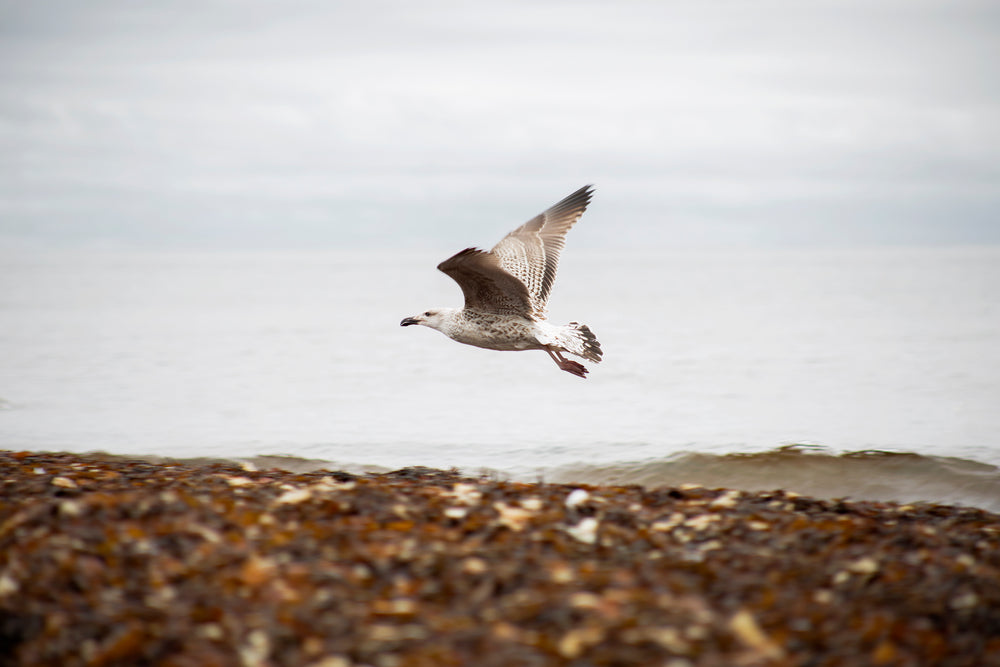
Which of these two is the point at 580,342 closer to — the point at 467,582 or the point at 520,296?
the point at 520,296

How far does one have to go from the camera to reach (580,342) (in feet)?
36.3

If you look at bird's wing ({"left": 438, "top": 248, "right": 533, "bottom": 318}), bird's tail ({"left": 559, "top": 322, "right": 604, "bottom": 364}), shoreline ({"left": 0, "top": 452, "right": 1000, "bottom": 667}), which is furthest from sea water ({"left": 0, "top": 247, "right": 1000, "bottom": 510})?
shoreline ({"left": 0, "top": 452, "right": 1000, "bottom": 667})

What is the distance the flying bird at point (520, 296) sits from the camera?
1044cm

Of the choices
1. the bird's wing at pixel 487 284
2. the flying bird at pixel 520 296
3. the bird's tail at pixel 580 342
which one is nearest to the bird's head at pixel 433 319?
the flying bird at pixel 520 296

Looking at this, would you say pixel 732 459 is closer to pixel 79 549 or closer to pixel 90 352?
pixel 79 549

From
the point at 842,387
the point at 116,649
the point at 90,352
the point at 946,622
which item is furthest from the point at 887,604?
the point at 90,352

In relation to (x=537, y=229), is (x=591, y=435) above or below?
below

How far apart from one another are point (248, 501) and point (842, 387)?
19.9 meters

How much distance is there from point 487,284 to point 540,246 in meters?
1.54

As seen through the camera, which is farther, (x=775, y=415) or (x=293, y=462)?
(x=775, y=415)

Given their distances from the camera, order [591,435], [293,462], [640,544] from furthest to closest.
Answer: [591,435] → [293,462] → [640,544]

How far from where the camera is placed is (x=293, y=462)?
45.5ft

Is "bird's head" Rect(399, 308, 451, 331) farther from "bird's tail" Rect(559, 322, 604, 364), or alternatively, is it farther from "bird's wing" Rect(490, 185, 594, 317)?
"bird's tail" Rect(559, 322, 604, 364)

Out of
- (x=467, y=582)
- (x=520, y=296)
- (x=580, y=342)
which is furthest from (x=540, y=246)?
(x=467, y=582)
